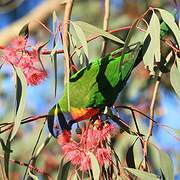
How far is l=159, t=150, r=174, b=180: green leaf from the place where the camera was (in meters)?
1.09

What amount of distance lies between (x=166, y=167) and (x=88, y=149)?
0.64 ft

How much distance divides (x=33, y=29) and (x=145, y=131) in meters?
1.18

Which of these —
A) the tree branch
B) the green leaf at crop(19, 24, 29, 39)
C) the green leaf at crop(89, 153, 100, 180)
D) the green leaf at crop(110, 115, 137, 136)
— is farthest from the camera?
the tree branch

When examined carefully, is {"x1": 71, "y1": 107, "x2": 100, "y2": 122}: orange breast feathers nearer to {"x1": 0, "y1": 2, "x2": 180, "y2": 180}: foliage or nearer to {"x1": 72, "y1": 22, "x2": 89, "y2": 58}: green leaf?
{"x1": 0, "y1": 2, "x2": 180, "y2": 180}: foliage

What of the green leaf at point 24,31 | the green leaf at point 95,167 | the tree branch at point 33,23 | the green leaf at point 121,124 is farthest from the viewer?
the tree branch at point 33,23

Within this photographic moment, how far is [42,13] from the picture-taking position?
2.34 meters

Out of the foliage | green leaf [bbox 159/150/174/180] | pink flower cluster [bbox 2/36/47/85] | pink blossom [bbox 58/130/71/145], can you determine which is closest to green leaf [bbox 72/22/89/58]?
the foliage

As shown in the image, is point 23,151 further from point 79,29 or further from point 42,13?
point 79,29

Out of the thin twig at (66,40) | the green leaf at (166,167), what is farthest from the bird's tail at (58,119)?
the green leaf at (166,167)

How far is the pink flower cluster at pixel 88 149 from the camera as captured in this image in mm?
1021

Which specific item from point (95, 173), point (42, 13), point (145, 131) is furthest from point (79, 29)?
point (42, 13)

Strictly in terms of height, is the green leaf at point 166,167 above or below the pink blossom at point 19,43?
below

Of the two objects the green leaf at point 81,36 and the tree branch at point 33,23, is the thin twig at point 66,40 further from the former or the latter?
the tree branch at point 33,23

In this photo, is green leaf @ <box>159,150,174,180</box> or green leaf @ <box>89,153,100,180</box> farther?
green leaf @ <box>159,150,174,180</box>
